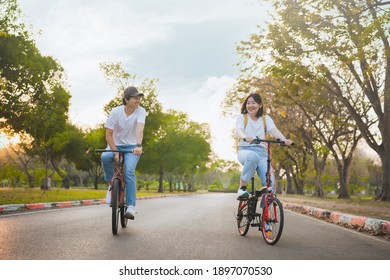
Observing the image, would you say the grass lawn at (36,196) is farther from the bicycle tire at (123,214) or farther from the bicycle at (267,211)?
the bicycle at (267,211)

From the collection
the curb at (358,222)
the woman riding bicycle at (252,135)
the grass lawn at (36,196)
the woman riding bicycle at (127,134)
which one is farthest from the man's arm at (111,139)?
the grass lawn at (36,196)

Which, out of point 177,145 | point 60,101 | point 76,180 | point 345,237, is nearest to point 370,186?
point 177,145

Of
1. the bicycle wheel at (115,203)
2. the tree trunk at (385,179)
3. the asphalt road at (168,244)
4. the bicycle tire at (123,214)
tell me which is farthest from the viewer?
the tree trunk at (385,179)

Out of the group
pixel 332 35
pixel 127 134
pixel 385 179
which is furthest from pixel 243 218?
pixel 385 179

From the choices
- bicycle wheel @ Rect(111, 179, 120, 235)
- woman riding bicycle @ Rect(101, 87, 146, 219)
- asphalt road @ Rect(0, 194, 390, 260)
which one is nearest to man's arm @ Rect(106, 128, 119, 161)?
woman riding bicycle @ Rect(101, 87, 146, 219)

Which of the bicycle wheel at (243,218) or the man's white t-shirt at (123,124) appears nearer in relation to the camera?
the bicycle wheel at (243,218)

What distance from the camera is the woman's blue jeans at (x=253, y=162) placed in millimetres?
6059

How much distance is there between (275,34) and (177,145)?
3620 cm

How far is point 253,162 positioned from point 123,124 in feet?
6.85

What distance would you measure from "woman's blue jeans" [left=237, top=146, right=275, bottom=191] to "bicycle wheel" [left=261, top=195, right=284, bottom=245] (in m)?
0.34

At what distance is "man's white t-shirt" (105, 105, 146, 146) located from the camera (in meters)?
6.57

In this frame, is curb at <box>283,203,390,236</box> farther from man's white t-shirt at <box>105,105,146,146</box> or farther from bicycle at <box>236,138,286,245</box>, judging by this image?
man's white t-shirt at <box>105,105,146,146</box>

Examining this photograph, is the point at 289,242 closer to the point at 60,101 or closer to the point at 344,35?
the point at 344,35

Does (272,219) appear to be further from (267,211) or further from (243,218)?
(243,218)
